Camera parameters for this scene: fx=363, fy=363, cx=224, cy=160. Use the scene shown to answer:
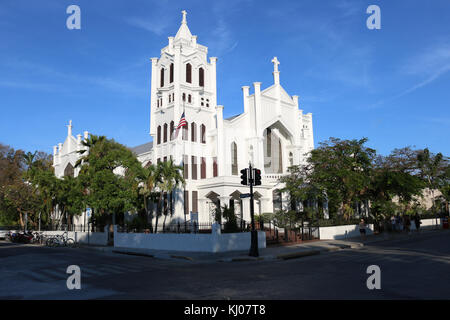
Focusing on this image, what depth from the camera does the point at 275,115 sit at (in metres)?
40.2

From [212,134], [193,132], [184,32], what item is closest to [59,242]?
[193,132]

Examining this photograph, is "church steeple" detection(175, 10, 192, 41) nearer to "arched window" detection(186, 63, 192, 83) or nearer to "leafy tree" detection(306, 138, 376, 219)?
"arched window" detection(186, 63, 192, 83)

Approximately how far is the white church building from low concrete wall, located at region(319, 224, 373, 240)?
269 inches

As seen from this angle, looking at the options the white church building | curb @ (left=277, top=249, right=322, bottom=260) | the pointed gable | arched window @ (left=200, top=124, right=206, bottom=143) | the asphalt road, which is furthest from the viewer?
arched window @ (left=200, top=124, right=206, bottom=143)

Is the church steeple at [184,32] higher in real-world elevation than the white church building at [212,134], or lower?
higher

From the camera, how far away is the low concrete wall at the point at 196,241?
70.5ft

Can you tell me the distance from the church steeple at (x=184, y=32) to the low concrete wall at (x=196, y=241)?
85.1 feet

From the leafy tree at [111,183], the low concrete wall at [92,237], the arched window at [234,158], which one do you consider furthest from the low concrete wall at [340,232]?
the low concrete wall at [92,237]

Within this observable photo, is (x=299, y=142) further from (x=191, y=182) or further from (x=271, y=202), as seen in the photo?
(x=191, y=182)

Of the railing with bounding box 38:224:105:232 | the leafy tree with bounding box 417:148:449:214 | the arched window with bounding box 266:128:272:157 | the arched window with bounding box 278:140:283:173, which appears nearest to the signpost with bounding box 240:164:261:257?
the railing with bounding box 38:224:105:232

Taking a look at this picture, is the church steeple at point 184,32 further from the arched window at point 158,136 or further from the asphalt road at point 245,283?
the asphalt road at point 245,283

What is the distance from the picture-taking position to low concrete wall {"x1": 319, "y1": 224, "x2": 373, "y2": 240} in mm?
29756

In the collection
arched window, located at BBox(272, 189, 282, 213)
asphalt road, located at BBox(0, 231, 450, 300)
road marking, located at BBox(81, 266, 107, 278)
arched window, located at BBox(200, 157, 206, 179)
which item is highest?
arched window, located at BBox(200, 157, 206, 179)
